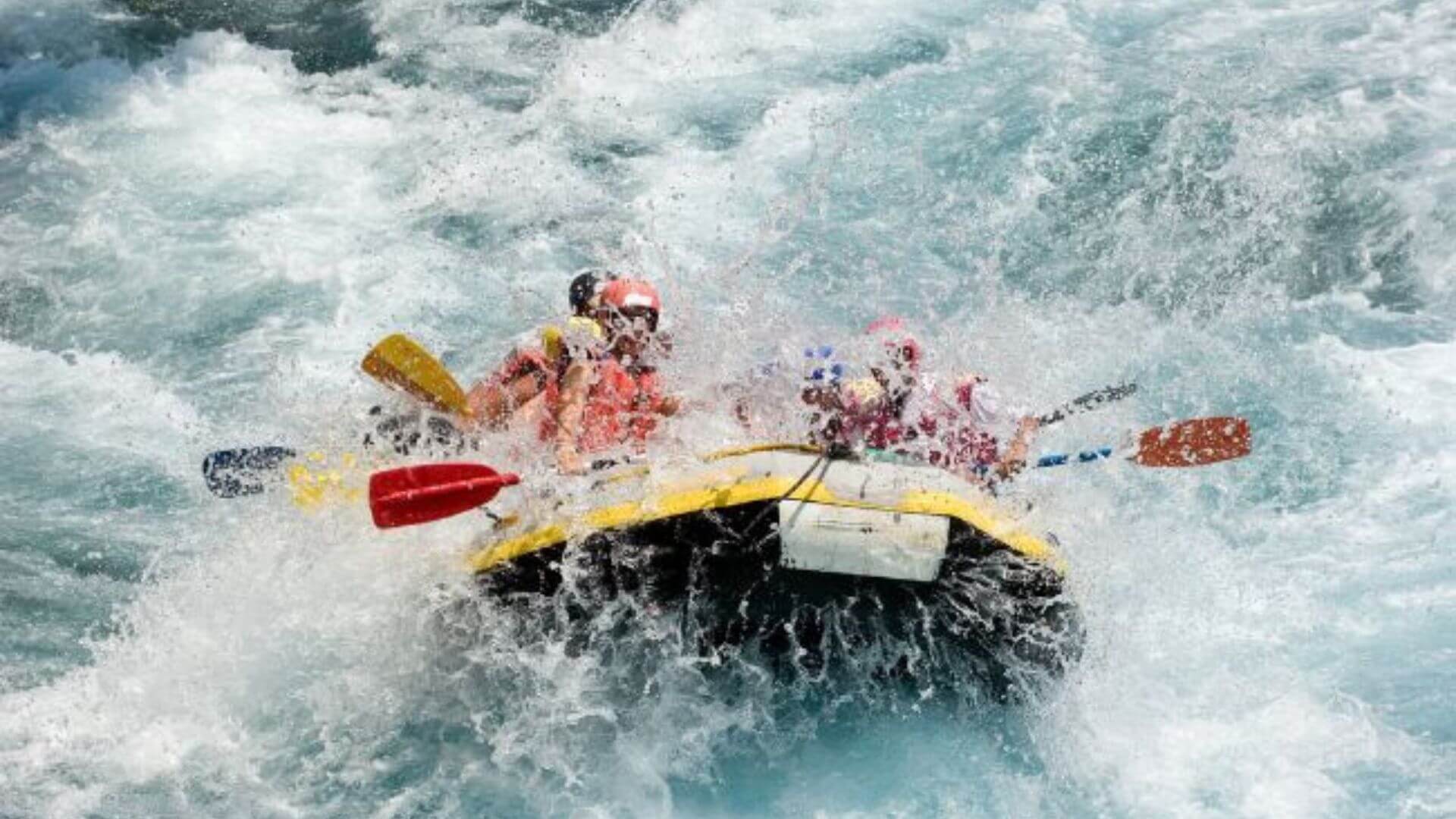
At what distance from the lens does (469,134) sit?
30.9 feet

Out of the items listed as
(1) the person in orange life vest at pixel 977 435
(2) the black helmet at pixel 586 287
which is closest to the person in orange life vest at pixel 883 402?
(1) the person in orange life vest at pixel 977 435

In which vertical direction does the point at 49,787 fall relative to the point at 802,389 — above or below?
below

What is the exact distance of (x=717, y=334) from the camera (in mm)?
5844

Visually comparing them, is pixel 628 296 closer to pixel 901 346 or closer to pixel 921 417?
pixel 901 346

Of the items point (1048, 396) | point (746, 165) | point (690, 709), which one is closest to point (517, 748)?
point (690, 709)

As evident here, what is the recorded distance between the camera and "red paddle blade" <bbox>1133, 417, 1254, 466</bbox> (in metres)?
5.64

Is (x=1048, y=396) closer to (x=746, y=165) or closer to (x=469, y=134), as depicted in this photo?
(x=746, y=165)

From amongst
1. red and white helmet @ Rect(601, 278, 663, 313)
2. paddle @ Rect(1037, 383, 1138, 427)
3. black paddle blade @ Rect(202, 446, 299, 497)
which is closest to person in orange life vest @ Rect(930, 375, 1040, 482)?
paddle @ Rect(1037, 383, 1138, 427)

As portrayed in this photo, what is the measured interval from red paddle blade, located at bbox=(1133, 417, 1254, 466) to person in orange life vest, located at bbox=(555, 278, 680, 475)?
184 centimetres

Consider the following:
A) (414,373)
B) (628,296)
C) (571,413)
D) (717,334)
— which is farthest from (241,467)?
(717,334)

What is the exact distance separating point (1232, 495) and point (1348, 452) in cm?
62

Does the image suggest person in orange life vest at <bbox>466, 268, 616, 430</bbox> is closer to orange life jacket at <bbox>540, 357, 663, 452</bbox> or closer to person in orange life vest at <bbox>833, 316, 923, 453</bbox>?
A: orange life jacket at <bbox>540, 357, 663, 452</bbox>

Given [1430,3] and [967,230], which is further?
[1430,3]

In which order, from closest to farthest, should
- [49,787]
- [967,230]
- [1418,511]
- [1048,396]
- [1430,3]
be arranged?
[49,787] < [1418,511] < [1048,396] < [967,230] < [1430,3]
